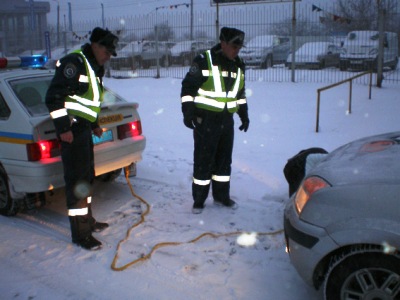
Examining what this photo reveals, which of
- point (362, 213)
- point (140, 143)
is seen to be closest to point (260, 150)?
point (140, 143)

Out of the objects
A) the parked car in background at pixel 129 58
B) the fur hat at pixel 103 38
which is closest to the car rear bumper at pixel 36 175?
the fur hat at pixel 103 38

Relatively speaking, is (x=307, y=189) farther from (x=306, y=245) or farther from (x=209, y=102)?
(x=209, y=102)

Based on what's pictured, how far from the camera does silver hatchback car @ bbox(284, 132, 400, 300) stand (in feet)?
8.59

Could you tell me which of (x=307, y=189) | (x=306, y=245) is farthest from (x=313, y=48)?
(x=306, y=245)

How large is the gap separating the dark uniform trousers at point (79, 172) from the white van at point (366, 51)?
36.9 ft

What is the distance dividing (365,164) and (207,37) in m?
15.3

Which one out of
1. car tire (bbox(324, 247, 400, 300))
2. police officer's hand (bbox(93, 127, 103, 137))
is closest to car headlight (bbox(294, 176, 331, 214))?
car tire (bbox(324, 247, 400, 300))

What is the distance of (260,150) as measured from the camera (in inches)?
290

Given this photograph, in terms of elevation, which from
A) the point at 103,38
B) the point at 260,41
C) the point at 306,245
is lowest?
the point at 306,245

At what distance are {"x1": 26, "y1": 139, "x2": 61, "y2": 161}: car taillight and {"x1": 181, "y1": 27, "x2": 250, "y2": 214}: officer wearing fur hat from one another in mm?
1346

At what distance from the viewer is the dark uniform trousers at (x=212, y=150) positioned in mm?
4750

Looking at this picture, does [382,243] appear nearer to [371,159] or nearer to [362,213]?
[362,213]

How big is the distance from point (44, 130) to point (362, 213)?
312cm

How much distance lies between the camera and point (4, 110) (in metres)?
4.70
